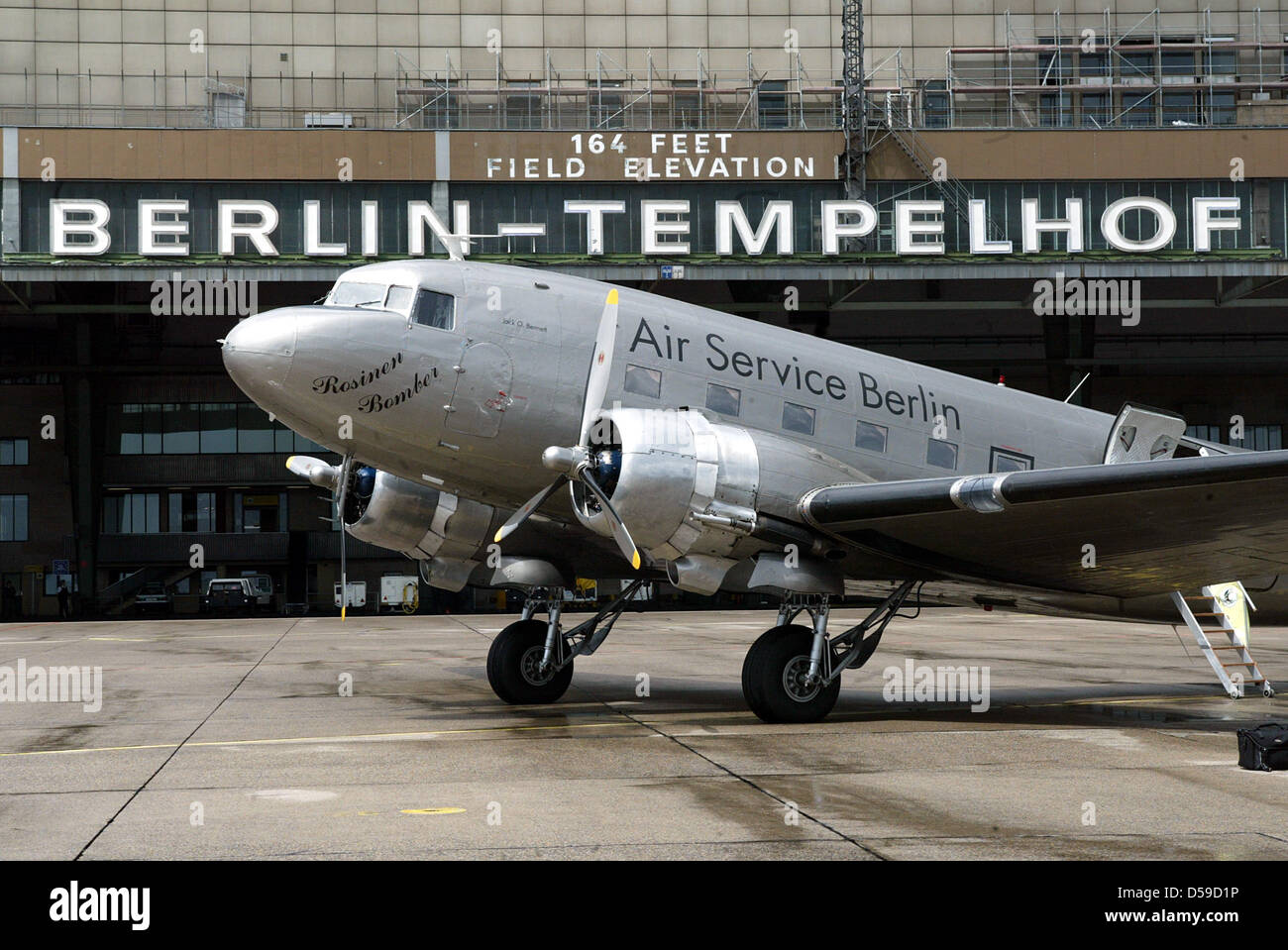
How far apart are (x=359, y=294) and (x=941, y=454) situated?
8.04 m

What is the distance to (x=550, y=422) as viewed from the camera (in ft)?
50.8

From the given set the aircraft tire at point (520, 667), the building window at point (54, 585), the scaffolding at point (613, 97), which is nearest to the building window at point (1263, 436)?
the scaffolding at point (613, 97)

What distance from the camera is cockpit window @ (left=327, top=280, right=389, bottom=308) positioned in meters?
15.2

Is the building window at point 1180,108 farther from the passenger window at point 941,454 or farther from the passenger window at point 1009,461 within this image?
the passenger window at point 941,454

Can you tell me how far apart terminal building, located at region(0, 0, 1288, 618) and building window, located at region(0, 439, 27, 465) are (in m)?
0.24

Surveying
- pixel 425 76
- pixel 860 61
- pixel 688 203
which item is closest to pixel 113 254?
pixel 425 76

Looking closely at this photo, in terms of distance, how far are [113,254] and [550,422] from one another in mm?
47999

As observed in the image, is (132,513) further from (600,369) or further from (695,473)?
(695,473)

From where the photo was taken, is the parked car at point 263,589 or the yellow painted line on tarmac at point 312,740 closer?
the yellow painted line on tarmac at point 312,740

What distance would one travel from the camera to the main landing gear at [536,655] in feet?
57.5

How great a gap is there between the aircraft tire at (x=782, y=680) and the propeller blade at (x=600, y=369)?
11.1ft
